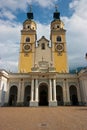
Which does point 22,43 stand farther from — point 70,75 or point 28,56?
point 70,75

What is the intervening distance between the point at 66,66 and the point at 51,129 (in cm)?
3744

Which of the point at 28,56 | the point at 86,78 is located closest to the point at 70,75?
the point at 86,78

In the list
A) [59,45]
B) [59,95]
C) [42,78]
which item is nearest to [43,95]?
[59,95]

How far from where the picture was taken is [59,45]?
4809 centimetres

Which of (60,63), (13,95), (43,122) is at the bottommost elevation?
(43,122)

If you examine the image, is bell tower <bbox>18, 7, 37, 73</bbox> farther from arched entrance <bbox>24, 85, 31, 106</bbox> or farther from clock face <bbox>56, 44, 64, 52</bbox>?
clock face <bbox>56, 44, 64, 52</bbox>

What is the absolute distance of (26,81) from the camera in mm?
37469

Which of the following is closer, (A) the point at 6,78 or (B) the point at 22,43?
(A) the point at 6,78

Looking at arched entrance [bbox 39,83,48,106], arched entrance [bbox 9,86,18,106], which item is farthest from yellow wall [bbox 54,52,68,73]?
arched entrance [bbox 9,86,18,106]

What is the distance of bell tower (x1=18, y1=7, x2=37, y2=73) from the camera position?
4503 centimetres

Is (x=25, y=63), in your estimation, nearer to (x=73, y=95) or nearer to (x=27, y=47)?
(x=27, y=47)

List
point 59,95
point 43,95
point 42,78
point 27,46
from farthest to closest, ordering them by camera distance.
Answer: point 27,46 < point 43,95 < point 59,95 < point 42,78

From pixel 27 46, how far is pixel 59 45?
10515 millimetres

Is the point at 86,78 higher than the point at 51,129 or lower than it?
higher
